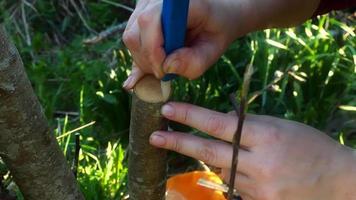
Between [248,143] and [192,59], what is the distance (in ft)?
0.46

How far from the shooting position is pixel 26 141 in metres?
0.82

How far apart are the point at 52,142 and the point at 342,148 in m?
0.42

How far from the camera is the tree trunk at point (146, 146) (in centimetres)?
80

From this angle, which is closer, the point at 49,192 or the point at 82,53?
the point at 49,192

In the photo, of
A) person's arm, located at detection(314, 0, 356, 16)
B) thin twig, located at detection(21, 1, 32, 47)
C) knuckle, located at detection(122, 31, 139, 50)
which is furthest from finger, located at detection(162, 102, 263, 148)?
thin twig, located at detection(21, 1, 32, 47)

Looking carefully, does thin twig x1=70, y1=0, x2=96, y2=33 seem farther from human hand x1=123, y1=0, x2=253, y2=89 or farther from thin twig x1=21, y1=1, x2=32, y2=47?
human hand x1=123, y1=0, x2=253, y2=89

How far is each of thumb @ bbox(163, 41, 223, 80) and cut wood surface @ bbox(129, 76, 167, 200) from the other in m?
0.05

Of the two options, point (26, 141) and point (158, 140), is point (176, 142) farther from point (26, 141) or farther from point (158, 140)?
point (26, 141)

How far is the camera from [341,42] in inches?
82.5

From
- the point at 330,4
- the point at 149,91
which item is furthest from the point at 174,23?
the point at 330,4

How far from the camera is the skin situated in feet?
2.68

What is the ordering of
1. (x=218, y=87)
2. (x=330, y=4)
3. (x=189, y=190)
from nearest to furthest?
(x=189, y=190), (x=330, y=4), (x=218, y=87)

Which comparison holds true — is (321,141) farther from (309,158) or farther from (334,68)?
(334,68)

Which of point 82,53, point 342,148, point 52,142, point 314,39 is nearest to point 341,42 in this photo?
point 314,39
